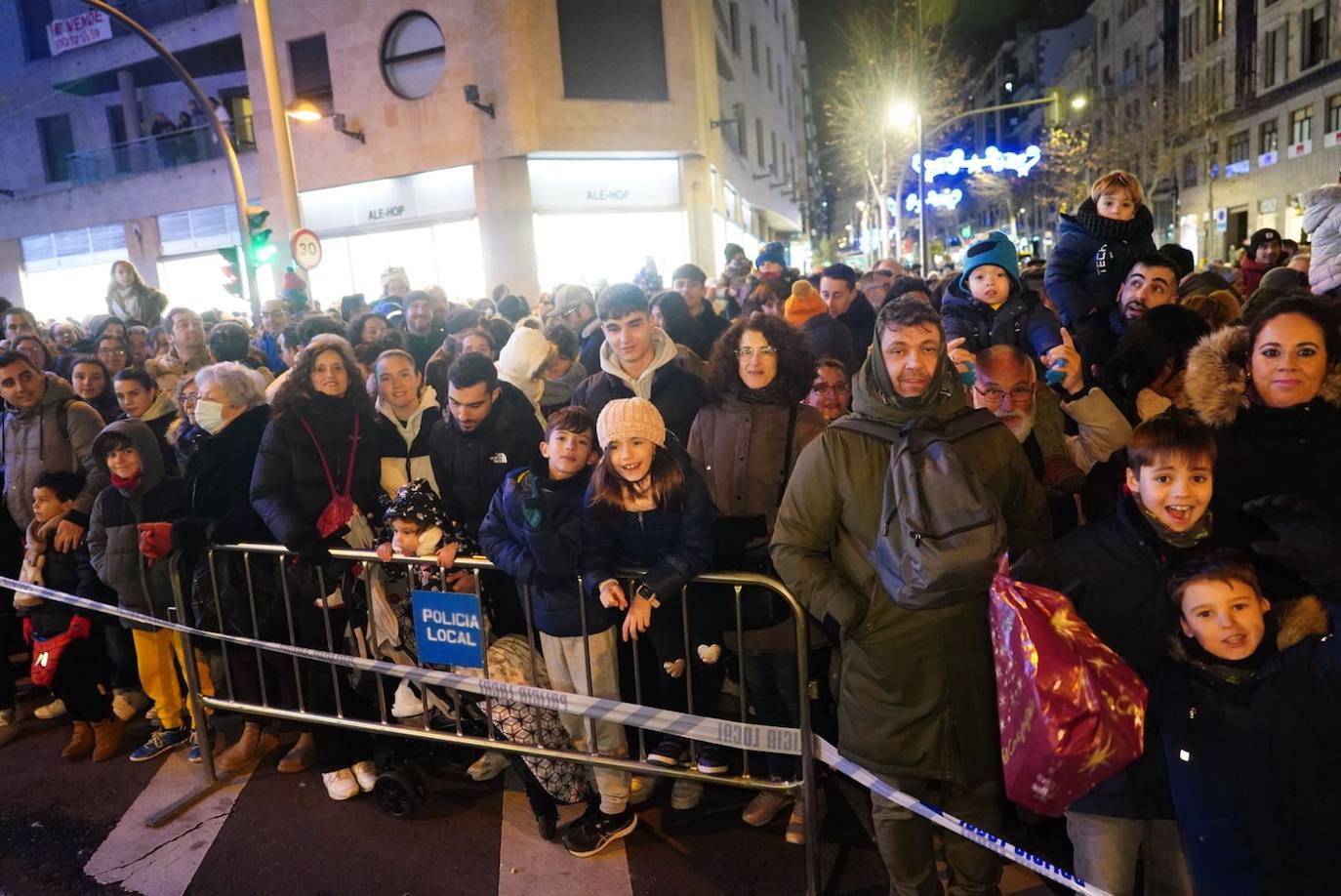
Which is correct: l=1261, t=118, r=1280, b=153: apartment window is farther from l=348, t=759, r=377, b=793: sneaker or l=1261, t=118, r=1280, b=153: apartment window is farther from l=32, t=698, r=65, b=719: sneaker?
l=32, t=698, r=65, b=719: sneaker

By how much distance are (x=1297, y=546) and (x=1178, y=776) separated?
79 cm

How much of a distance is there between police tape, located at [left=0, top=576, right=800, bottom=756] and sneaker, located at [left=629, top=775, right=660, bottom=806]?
475 millimetres

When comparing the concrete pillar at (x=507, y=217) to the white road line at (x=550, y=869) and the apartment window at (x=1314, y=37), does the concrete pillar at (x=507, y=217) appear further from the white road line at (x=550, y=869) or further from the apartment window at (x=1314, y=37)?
the apartment window at (x=1314, y=37)

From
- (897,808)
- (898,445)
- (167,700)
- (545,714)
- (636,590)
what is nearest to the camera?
(898,445)

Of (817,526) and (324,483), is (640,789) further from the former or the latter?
(324,483)

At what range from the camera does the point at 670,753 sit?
4.00 m

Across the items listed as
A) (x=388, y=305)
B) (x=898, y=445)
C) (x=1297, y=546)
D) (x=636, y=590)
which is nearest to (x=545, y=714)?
(x=636, y=590)

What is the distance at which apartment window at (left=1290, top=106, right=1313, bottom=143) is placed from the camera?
35.8 metres

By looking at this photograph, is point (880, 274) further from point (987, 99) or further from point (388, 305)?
point (987, 99)

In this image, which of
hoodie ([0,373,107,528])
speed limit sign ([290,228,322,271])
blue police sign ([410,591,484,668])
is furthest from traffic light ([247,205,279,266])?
blue police sign ([410,591,484,668])

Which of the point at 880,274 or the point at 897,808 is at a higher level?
the point at 880,274

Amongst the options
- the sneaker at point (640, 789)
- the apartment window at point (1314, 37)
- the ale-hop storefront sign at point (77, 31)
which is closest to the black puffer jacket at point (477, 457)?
the sneaker at point (640, 789)

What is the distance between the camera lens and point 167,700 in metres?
5.14

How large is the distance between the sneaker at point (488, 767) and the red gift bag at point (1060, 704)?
2.87 metres
